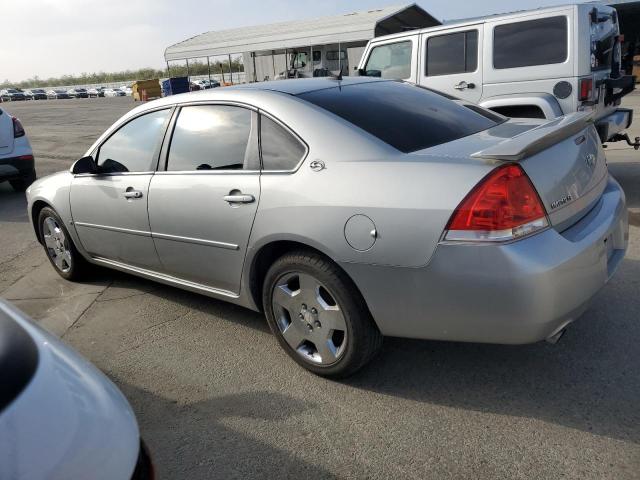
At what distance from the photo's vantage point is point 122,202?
376 centimetres

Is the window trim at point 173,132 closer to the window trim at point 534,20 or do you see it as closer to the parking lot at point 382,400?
the parking lot at point 382,400

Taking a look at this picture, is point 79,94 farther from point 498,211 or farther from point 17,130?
point 498,211

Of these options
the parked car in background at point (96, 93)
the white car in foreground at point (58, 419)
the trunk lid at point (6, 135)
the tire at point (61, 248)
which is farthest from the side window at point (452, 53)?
the parked car in background at point (96, 93)

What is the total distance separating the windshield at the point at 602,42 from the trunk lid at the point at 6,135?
27.7ft

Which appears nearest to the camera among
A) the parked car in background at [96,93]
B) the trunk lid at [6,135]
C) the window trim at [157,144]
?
the window trim at [157,144]

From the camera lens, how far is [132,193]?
12.0ft

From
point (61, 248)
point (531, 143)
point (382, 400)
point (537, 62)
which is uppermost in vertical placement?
point (537, 62)

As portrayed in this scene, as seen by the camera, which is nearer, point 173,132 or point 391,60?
point 173,132

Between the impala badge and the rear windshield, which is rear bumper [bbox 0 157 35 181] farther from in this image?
the impala badge

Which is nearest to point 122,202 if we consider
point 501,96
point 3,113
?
point 501,96

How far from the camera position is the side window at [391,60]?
732 cm

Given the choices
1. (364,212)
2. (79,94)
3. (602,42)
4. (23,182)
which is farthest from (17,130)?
(79,94)

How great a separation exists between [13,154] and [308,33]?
46.9 ft

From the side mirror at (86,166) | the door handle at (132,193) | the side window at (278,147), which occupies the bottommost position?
the door handle at (132,193)
